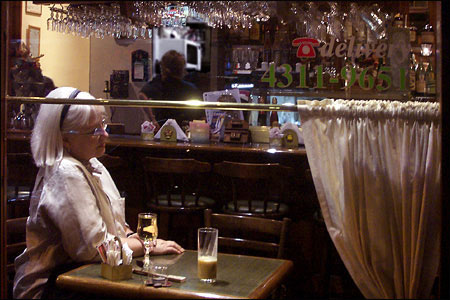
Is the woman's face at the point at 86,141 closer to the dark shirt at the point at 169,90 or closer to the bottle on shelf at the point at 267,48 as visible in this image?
the dark shirt at the point at 169,90

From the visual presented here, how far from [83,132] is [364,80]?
123 cm

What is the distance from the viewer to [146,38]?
3.42 m

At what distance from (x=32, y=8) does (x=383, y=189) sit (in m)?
1.44

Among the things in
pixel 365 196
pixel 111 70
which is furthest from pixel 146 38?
pixel 365 196

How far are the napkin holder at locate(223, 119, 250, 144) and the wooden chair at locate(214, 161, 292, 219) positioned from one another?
0.33 metres

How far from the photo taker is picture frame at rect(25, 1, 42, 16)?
6.95ft

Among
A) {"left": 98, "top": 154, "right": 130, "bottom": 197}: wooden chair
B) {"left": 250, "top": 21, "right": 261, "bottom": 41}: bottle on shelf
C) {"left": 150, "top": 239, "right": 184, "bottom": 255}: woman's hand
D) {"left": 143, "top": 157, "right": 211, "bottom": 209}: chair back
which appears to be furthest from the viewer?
{"left": 98, "top": 154, "right": 130, "bottom": 197}: wooden chair

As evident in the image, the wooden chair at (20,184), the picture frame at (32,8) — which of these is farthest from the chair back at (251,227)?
the picture frame at (32,8)

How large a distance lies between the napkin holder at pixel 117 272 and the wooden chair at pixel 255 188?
1.92m

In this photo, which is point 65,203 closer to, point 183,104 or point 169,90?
point 183,104

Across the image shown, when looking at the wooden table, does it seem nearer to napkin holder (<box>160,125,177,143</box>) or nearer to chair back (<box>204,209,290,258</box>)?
chair back (<box>204,209,290,258</box>)

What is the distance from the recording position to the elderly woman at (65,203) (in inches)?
94.4

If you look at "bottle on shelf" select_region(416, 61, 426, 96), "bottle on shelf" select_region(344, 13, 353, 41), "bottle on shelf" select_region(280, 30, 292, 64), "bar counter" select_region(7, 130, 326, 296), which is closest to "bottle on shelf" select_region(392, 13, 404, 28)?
"bottle on shelf" select_region(344, 13, 353, 41)

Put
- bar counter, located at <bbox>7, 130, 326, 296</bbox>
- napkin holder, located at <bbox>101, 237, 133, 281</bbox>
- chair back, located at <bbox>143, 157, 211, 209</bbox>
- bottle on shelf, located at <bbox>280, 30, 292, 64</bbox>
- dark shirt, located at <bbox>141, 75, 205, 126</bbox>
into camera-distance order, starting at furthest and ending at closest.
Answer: chair back, located at <bbox>143, 157, 211, 209</bbox> < bar counter, located at <bbox>7, 130, 326, 296</bbox> < dark shirt, located at <bbox>141, 75, 205, 126</bbox> < bottle on shelf, located at <bbox>280, 30, 292, 64</bbox> < napkin holder, located at <bbox>101, 237, 133, 281</bbox>
